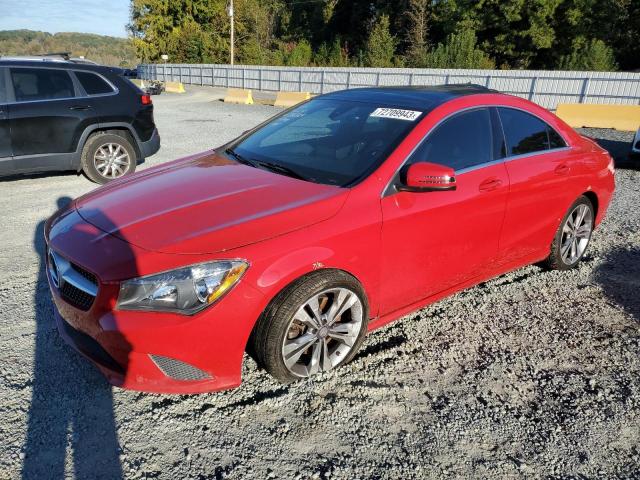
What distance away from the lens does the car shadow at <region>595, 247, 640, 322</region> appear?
3.99m

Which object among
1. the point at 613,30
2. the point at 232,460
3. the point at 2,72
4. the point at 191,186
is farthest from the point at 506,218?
the point at 613,30

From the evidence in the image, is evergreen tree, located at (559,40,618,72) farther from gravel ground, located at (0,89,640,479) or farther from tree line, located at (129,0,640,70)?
gravel ground, located at (0,89,640,479)

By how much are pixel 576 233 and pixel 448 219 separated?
200cm

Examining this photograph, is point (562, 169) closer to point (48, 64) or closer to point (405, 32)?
point (48, 64)

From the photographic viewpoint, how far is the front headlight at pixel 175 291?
2.35m

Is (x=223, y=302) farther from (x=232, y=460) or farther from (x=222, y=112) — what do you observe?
(x=222, y=112)

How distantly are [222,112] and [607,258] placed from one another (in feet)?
51.2

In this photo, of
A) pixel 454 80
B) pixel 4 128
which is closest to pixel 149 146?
pixel 4 128

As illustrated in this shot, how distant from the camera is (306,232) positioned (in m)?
2.60

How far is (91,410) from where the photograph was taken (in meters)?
2.62

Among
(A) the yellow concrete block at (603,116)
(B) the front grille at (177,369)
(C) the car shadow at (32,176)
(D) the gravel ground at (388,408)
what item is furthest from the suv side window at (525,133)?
(A) the yellow concrete block at (603,116)

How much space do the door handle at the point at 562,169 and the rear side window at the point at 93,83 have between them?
6294 millimetres

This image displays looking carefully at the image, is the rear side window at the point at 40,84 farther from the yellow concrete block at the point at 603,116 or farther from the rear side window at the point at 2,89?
the yellow concrete block at the point at 603,116

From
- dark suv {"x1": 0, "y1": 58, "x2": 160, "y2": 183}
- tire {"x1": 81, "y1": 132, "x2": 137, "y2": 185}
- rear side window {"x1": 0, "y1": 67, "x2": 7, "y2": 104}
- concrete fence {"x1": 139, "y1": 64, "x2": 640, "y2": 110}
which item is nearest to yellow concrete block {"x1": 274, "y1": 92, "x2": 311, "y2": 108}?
concrete fence {"x1": 139, "y1": 64, "x2": 640, "y2": 110}
